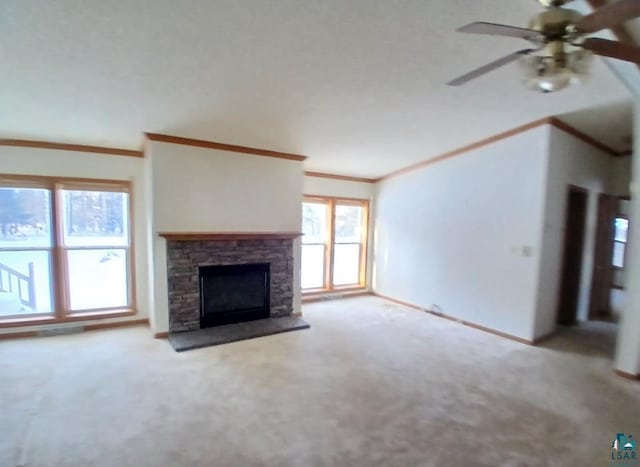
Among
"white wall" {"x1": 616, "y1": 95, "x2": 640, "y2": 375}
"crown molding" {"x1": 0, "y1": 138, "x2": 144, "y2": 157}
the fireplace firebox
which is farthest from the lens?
the fireplace firebox

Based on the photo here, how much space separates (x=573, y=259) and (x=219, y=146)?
5.58 meters

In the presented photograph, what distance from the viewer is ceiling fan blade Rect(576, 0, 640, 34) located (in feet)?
4.36

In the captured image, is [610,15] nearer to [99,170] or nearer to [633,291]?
[633,291]

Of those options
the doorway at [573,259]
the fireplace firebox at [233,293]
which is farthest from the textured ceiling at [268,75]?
the fireplace firebox at [233,293]

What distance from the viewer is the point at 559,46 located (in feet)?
5.32

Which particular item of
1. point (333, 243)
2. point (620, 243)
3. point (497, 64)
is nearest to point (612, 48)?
point (497, 64)

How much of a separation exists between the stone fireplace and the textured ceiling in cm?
131

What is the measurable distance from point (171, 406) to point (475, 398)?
254cm

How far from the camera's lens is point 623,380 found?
3.24m

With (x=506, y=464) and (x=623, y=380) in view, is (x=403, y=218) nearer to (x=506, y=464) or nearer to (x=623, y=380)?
(x=623, y=380)

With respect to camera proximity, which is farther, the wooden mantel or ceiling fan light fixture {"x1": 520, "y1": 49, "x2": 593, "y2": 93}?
the wooden mantel

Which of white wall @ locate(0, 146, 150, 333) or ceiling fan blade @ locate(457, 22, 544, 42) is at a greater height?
ceiling fan blade @ locate(457, 22, 544, 42)

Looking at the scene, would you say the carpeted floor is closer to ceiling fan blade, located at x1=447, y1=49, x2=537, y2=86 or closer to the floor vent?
the floor vent

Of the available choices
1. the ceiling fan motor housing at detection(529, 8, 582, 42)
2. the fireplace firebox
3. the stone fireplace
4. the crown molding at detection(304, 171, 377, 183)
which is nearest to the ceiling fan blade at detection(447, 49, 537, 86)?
the ceiling fan motor housing at detection(529, 8, 582, 42)
